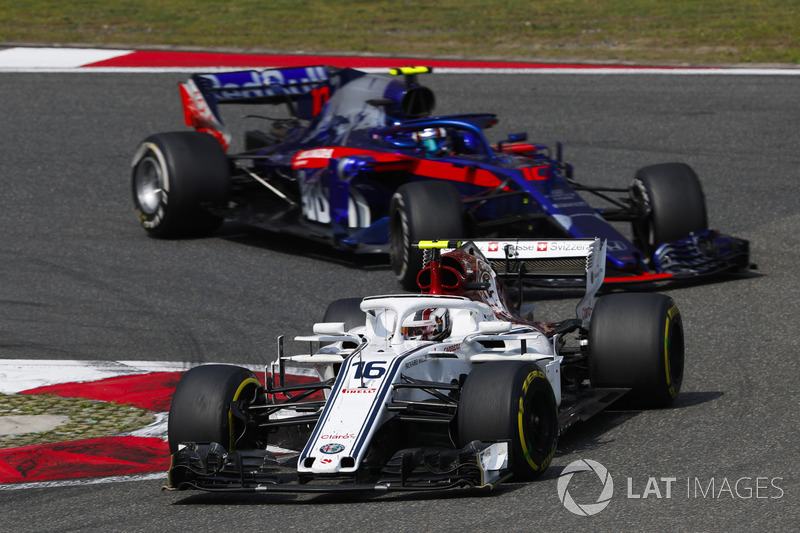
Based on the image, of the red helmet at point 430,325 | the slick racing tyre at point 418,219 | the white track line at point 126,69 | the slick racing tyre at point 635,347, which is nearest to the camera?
the red helmet at point 430,325

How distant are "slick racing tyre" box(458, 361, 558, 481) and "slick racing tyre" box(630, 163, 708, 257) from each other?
5184 mm

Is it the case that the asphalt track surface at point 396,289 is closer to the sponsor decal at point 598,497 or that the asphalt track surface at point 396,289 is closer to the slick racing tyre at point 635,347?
the sponsor decal at point 598,497

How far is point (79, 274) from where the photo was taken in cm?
1213

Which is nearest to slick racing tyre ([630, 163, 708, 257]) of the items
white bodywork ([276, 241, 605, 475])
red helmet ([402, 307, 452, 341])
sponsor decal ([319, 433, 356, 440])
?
white bodywork ([276, 241, 605, 475])

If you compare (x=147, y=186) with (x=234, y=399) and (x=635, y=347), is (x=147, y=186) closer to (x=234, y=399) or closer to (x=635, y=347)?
(x=234, y=399)

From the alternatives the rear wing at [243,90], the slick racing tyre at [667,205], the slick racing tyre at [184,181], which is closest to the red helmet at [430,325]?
the slick racing tyre at [667,205]

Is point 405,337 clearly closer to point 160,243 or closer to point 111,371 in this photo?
point 111,371

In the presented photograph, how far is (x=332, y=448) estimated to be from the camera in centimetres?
635

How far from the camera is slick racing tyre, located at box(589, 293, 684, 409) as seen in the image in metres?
7.68

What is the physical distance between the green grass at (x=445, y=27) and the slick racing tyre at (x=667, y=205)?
10.3 meters

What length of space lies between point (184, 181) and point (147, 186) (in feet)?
2.64

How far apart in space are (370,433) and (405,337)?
1.05 m

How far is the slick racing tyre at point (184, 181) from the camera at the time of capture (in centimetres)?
1309

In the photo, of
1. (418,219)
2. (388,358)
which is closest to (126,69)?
(418,219)
